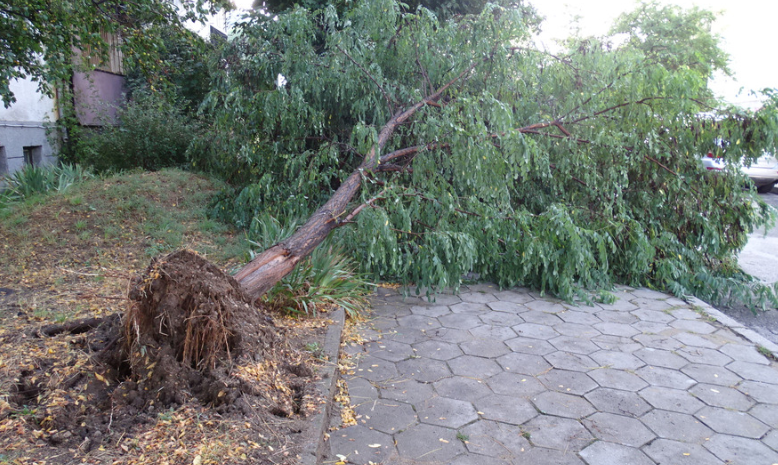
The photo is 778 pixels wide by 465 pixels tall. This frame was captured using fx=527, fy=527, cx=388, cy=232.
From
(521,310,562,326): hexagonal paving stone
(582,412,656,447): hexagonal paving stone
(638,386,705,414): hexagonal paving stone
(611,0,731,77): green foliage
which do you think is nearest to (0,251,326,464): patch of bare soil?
(582,412,656,447): hexagonal paving stone

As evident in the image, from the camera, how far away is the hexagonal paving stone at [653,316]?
15.5 feet

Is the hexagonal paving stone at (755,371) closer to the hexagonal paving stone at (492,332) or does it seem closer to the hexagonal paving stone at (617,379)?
the hexagonal paving stone at (617,379)

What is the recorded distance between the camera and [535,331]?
4.39 m

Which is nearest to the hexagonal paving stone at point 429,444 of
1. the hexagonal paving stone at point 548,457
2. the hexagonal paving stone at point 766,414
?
the hexagonal paving stone at point 548,457

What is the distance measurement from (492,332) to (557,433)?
1508 mm

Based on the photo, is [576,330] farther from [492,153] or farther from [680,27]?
[680,27]

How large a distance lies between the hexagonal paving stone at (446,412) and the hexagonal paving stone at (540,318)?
1690 mm

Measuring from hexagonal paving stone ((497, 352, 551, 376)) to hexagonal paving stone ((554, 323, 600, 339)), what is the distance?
645mm

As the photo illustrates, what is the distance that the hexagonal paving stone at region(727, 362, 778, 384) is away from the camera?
3588mm

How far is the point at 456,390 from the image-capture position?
3336 millimetres

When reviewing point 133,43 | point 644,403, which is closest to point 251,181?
point 133,43

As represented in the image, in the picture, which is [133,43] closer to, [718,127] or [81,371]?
[81,371]

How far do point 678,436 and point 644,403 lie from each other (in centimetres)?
36

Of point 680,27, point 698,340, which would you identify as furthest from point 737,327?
point 680,27
